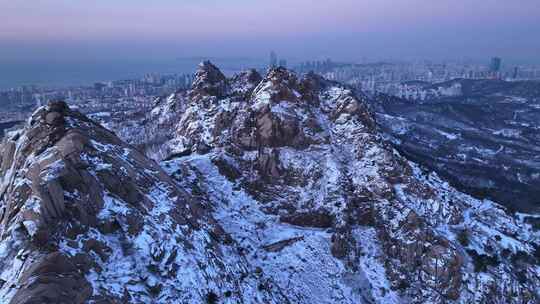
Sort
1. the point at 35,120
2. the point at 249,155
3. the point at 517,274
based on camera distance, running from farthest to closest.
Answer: the point at 249,155 → the point at 517,274 → the point at 35,120

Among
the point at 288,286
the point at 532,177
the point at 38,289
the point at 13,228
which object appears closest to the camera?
the point at 38,289

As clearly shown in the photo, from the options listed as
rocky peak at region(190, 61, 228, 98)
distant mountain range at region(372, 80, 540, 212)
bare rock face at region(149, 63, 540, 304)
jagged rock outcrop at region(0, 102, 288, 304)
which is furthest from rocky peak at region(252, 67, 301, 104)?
distant mountain range at region(372, 80, 540, 212)

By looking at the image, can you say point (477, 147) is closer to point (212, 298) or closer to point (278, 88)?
point (278, 88)

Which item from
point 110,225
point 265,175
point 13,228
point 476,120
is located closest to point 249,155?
point 265,175

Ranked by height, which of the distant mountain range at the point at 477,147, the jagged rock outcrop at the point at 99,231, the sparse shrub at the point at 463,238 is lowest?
the distant mountain range at the point at 477,147

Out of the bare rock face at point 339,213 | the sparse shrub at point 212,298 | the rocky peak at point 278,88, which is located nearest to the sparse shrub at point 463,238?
the bare rock face at point 339,213

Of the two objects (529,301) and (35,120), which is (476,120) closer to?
(529,301)

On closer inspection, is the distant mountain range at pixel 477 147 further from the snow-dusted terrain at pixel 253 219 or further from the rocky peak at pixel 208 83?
the rocky peak at pixel 208 83
